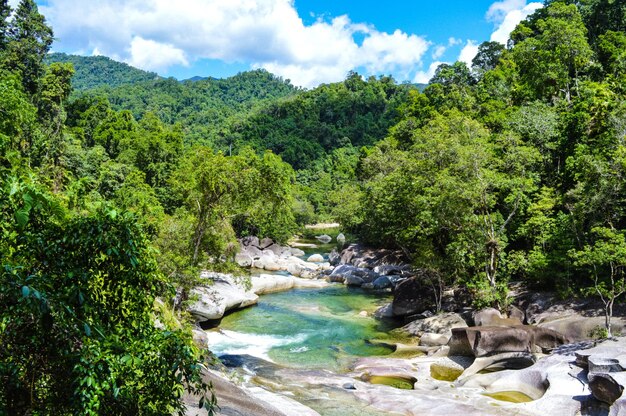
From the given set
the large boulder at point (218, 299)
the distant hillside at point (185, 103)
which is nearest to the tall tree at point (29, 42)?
the large boulder at point (218, 299)

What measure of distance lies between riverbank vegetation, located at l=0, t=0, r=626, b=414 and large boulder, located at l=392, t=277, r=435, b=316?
1696mm

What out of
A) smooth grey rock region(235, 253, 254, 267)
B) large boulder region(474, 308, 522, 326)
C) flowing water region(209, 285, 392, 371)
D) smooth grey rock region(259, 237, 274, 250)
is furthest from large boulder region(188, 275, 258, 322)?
smooth grey rock region(259, 237, 274, 250)

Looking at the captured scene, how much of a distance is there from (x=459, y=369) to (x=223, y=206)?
41.1 ft

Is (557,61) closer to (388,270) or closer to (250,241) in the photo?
(388,270)

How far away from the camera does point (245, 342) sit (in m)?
22.0

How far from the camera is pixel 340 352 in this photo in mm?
20922

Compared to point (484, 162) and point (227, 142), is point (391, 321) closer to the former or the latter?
point (484, 162)

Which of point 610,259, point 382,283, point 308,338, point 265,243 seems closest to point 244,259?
point 265,243

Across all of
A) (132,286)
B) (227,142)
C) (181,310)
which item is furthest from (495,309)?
(227,142)

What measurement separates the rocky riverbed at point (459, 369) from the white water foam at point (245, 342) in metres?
1.06

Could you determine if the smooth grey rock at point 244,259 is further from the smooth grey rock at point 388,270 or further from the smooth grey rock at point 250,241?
the smooth grey rock at point 388,270

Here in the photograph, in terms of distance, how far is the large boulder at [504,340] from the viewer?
17.5 meters

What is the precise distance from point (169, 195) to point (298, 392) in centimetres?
4249

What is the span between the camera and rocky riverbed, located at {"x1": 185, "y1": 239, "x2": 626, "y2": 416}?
1316 cm
